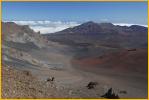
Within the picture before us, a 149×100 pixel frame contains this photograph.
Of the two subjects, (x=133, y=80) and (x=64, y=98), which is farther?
(x=133, y=80)

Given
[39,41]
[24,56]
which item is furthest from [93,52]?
[24,56]

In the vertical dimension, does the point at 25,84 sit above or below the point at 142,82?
above

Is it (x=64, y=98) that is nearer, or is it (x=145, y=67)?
(x=64, y=98)

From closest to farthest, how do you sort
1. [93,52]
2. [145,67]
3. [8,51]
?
[145,67] < [8,51] < [93,52]

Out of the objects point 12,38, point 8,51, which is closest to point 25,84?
point 8,51

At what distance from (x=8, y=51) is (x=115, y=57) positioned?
2206 cm

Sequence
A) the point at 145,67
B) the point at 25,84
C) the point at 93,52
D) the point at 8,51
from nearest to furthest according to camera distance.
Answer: the point at 25,84
the point at 145,67
the point at 8,51
the point at 93,52

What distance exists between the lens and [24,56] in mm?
64875

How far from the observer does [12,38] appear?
89.8 metres

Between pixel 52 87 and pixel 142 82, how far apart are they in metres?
26.5

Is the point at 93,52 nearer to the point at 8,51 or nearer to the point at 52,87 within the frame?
the point at 8,51

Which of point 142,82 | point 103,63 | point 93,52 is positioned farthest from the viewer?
point 93,52

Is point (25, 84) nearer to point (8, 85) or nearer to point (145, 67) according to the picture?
point (8, 85)

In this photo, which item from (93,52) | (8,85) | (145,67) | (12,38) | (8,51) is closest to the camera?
(8,85)
